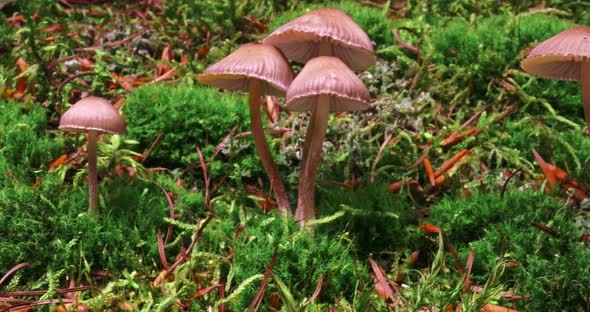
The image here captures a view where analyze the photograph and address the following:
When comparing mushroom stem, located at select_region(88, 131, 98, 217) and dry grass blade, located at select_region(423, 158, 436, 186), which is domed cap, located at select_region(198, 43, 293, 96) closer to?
mushroom stem, located at select_region(88, 131, 98, 217)

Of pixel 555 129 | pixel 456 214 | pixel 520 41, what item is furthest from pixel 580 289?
pixel 520 41

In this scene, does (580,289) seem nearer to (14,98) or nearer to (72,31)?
(14,98)

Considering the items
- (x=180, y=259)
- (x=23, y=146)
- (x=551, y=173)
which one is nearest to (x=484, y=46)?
(x=551, y=173)

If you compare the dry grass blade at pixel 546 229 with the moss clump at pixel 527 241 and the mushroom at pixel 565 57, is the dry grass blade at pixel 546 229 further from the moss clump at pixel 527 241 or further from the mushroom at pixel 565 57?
the mushroom at pixel 565 57

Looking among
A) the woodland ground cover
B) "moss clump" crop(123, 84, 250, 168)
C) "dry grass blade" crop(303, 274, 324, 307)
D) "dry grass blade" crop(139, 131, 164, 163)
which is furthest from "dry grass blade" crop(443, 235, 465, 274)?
"dry grass blade" crop(139, 131, 164, 163)

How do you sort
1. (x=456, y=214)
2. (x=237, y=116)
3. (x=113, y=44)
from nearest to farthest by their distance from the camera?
(x=456, y=214), (x=237, y=116), (x=113, y=44)

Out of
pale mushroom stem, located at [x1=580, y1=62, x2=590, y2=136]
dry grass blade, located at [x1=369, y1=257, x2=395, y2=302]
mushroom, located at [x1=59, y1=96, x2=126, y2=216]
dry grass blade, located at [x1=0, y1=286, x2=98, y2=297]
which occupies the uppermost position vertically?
pale mushroom stem, located at [x1=580, y1=62, x2=590, y2=136]
